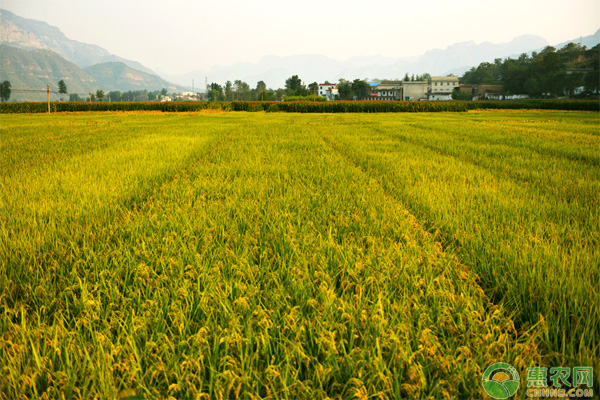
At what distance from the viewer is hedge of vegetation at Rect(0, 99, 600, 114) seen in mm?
41531

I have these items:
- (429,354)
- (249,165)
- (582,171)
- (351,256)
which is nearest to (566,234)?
(351,256)

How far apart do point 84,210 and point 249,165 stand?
2.82 meters

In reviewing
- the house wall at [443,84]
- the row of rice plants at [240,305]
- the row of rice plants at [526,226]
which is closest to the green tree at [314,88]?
the house wall at [443,84]

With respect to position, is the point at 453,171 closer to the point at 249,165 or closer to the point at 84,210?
the point at 249,165

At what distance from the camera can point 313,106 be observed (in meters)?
42.3

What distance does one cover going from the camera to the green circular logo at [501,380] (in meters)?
1.14

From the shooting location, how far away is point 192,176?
5.18 meters

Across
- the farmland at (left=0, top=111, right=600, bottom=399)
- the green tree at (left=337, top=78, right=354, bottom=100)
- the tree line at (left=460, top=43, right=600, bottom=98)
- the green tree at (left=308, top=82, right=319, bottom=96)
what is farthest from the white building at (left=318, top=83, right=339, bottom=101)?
the farmland at (left=0, top=111, right=600, bottom=399)

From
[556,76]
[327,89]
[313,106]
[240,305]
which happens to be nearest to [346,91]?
[327,89]

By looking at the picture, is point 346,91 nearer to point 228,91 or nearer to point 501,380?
point 228,91

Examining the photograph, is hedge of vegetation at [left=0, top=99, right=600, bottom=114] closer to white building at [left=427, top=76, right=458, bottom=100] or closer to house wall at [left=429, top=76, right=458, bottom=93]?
white building at [left=427, top=76, right=458, bottom=100]

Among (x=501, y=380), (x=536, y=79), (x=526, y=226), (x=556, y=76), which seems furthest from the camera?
(x=536, y=79)

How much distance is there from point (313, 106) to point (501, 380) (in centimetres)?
4271

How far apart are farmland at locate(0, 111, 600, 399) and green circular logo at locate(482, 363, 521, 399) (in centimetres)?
3
